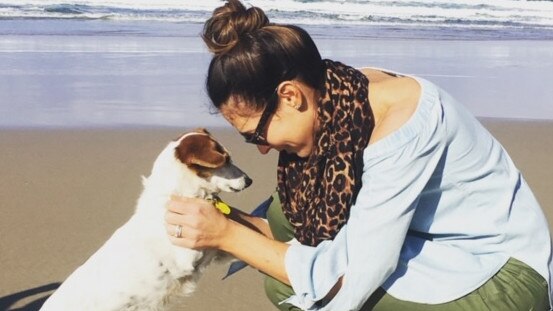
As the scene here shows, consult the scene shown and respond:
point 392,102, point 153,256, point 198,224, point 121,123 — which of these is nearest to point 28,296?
point 153,256

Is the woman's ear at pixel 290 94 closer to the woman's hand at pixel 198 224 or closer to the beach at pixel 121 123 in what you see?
the woman's hand at pixel 198 224

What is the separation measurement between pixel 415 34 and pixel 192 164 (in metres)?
14.4

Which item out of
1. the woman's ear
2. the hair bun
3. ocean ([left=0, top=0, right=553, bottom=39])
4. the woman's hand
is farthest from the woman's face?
ocean ([left=0, top=0, right=553, bottom=39])

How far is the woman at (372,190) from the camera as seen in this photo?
8.76 feet

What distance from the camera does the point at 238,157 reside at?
24.0 ft

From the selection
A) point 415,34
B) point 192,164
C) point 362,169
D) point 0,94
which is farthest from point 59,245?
point 415,34

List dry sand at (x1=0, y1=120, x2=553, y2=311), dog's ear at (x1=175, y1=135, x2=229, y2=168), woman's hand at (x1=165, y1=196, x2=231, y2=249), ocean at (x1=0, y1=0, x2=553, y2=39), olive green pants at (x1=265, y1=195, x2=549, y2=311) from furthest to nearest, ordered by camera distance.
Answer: ocean at (x1=0, y1=0, x2=553, y2=39) → dry sand at (x1=0, y1=120, x2=553, y2=311) → dog's ear at (x1=175, y1=135, x2=229, y2=168) → woman's hand at (x1=165, y1=196, x2=231, y2=249) → olive green pants at (x1=265, y1=195, x2=549, y2=311)

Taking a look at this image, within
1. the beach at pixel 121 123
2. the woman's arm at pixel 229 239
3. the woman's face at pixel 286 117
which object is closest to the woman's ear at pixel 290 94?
the woman's face at pixel 286 117

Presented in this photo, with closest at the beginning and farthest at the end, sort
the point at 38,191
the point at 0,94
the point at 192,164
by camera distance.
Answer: the point at 192,164 → the point at 38,191 → the point at 0,94

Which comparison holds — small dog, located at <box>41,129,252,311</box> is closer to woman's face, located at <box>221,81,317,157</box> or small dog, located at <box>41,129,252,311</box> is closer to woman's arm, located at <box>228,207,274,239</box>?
woman's arm, located at <box>228,207,274,239</box>

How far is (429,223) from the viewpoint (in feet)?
9.46

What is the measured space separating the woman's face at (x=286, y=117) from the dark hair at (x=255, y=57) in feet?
0.09

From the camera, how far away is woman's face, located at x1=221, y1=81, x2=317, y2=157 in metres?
2.71

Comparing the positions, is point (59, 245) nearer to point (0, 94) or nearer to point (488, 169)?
point (488, 169)
